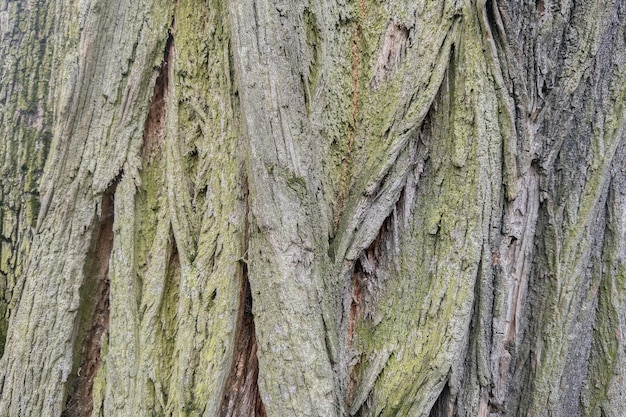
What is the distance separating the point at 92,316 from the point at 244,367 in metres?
0.56

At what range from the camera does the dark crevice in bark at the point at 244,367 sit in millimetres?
1311

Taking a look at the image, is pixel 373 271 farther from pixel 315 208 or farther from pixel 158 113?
pixel 158 113

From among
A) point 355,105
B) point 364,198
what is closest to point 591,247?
point 364,198

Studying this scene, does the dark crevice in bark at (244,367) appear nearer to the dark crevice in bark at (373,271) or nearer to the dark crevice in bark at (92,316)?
the dark crevice in bark at (373,271)

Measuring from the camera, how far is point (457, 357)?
4.27ft

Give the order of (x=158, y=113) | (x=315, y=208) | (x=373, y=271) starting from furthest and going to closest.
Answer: (x=158, y=113), (x=373, y=271), (x=315, y=208)

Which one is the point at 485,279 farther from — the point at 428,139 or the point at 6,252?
the point at 6,252

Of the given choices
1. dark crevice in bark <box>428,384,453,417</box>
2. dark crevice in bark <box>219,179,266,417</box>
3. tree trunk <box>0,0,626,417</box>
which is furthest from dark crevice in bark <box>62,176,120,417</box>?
dark crevice in bark <box>428,384,453,417</box>

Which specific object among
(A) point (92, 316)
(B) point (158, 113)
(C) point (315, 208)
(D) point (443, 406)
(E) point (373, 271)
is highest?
(B) point (158, 113)

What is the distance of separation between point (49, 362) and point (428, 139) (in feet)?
4.48

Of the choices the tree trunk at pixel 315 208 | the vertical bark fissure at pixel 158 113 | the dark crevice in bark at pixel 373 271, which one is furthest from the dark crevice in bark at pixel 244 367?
the vertical bark fissure at pixel 158 113

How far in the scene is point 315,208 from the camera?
133cm

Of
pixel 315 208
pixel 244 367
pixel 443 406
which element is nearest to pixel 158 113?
pixel 315 208

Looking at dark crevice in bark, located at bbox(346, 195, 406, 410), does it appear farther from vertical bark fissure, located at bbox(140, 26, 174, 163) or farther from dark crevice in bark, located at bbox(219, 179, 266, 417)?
vertical bark fissure, located at bbox(140, 26, 174, 163)
